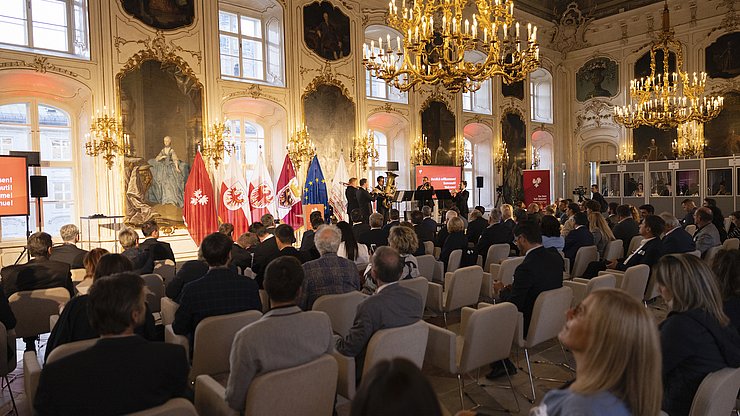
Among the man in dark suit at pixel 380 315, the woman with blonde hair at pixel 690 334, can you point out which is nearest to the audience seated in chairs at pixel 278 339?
the man in dark suit at pixel 380 315

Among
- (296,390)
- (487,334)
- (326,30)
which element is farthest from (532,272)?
(326,30)

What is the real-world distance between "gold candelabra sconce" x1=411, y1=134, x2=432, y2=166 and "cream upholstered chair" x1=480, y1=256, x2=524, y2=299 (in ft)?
31.2

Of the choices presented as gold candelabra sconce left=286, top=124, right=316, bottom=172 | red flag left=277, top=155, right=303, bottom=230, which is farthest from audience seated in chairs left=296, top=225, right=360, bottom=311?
gold candelabra sconce left=286, top=124, right=316, bottom=172

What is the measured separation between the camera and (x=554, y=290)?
3.69 metres

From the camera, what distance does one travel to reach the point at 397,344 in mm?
2795

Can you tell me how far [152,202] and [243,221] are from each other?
1.86 m

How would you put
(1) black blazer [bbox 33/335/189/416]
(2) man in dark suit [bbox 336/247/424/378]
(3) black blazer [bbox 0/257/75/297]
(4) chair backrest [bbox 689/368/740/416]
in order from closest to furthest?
(1) black blazer [bbox 33/335/189/416] → (4) chair backrest [bbox 689/368/740/416] → (2) man in dark suit [bbox 336/247/424/378] → (3) black blazer [bbox 0/257/75/297]

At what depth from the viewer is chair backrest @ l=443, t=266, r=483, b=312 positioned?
4910mm

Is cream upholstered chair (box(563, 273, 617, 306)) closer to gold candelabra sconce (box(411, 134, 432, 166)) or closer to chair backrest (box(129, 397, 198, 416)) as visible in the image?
chair backrest (box(129, 397, 198, 416))

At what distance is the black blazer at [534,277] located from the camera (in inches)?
151

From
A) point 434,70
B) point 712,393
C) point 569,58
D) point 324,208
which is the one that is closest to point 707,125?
point 569,58

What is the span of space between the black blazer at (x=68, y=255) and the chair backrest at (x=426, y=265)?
12.5ft

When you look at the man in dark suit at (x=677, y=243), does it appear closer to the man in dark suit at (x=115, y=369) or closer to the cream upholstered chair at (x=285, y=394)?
the cream upholstered chair at (x=285, y=394)

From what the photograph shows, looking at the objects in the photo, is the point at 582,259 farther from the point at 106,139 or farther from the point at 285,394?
the point at 106,139
